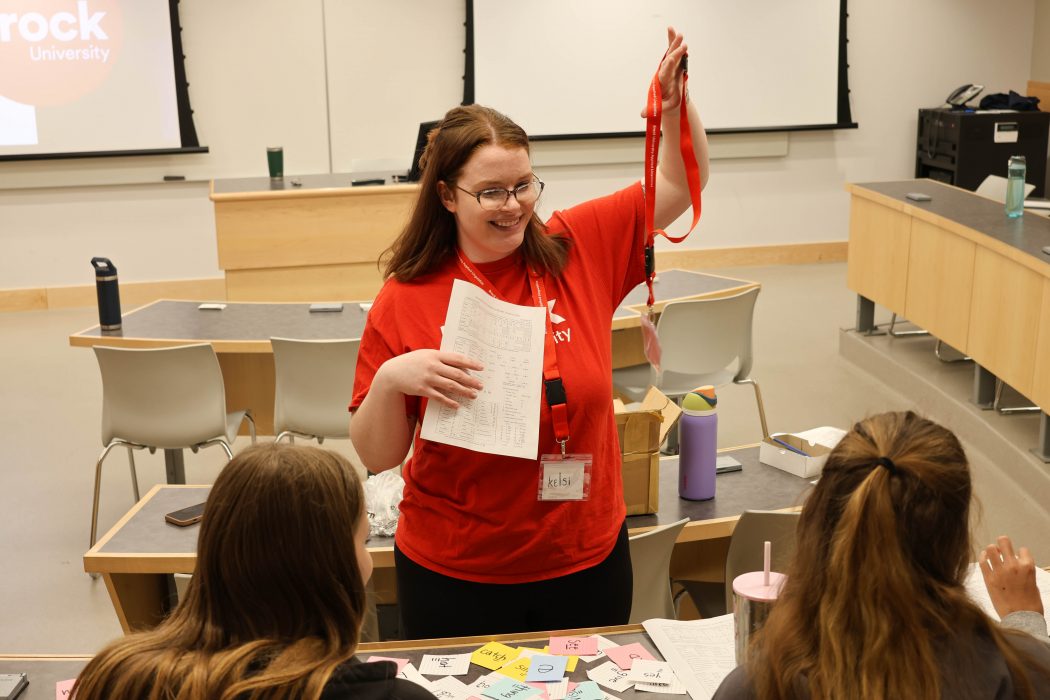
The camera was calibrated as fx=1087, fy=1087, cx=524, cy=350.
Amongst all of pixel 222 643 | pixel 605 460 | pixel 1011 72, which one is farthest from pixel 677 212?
pixel 1011 72

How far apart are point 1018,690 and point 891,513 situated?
0.29 m

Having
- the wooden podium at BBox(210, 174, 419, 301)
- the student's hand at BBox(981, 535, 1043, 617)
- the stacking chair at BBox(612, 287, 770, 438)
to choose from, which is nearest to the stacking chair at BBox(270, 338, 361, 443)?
the stacking chair at BBox(612, 287, 770, 438)

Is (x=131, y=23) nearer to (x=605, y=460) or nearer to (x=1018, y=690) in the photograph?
(x=605, y=460)

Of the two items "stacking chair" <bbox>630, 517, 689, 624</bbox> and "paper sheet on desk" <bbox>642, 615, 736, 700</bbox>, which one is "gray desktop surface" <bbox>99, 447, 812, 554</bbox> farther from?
"paper sheet on desk" <bbox>642, 615, 736, 700</bbox>

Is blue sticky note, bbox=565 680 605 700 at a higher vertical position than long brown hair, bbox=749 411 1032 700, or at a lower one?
lower

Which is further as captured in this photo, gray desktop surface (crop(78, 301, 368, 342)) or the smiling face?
gray desktop surface (crop(78, 301, 368, 342))

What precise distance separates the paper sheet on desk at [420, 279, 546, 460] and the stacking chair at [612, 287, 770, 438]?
2459 mm

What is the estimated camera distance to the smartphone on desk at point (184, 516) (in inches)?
111

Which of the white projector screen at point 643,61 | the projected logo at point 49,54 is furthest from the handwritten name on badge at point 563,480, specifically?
the projected logo at point 49,54

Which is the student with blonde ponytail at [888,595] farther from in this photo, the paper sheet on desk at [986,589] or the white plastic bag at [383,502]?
the white plastic bag at [383,502]

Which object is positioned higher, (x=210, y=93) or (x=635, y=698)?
A: (x=210, y=93)

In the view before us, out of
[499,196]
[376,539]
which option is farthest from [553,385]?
[376,539]

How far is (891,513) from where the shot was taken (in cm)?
127

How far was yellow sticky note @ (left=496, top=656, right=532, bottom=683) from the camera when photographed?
6.28 ft
